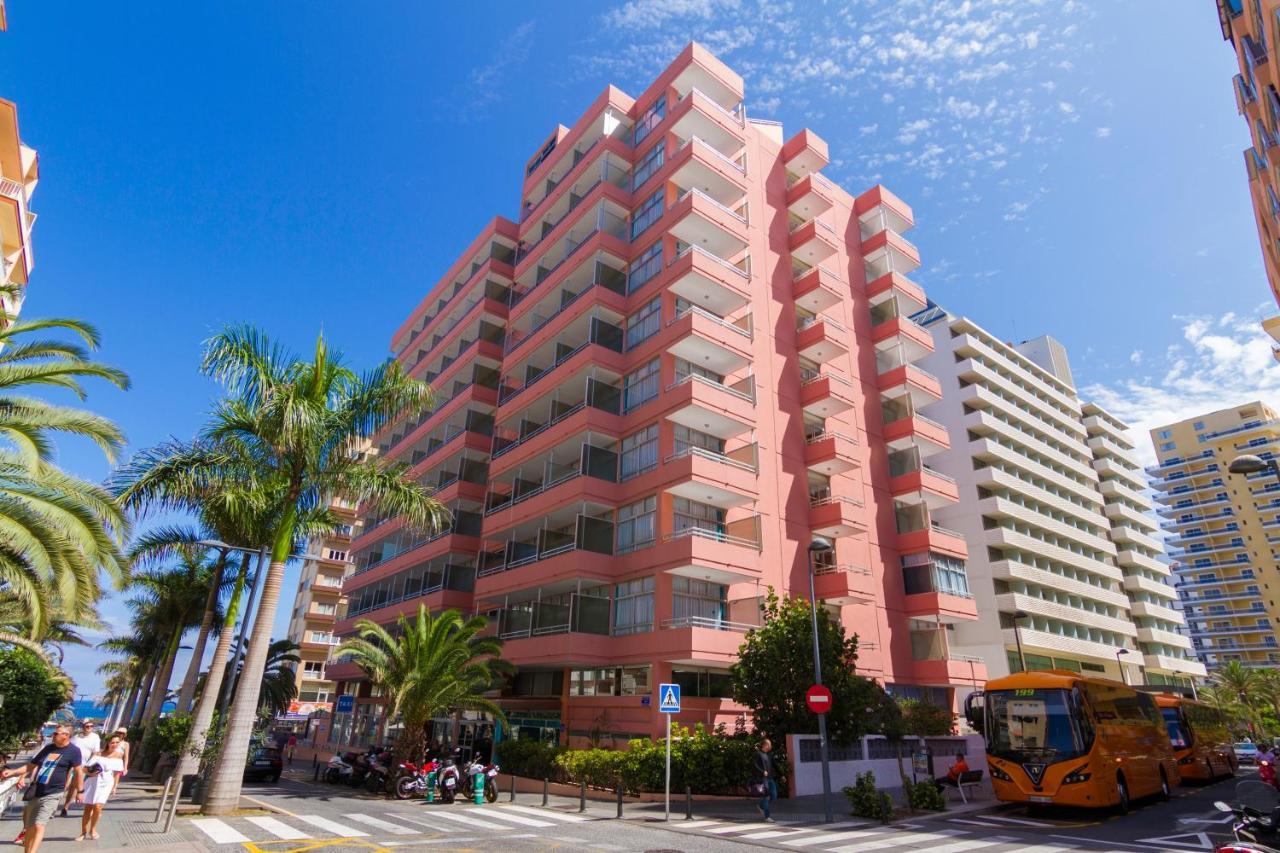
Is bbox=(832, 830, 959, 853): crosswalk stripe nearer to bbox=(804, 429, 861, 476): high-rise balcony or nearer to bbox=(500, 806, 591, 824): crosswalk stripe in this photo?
bbox=(500, 806, 591, 824): crosswalk stripe

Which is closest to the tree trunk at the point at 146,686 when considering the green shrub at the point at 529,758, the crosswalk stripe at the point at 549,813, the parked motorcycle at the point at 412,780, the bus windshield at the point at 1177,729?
the green shrub at the point at 529,758

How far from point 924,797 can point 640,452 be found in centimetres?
1599

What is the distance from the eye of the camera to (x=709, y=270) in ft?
98.7

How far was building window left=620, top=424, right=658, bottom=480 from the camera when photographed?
1099 inches

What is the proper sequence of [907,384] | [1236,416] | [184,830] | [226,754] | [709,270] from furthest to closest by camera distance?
[1236,416], [907,384], [709,270], [226,754], [184,830]

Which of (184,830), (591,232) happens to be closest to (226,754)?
(184,830)

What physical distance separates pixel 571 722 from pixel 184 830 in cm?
1589

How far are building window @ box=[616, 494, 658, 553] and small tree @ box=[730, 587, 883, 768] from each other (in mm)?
6477

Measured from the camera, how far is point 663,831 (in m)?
14.1

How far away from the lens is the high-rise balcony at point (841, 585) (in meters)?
28.5

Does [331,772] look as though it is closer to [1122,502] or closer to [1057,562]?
[1057,562]

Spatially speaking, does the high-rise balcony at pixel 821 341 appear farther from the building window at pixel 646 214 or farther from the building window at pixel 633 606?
the building window at pixel 633 606

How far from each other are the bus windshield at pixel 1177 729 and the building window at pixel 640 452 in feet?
66.4

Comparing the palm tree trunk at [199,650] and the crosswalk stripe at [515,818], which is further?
the palm tree trunk at [199,650]
